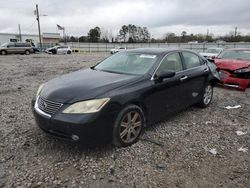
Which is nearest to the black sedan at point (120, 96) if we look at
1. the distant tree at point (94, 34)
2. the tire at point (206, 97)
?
the tire at point (206, 97)

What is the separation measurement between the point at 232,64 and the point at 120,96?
18.5 feet

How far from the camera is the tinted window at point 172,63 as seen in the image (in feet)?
14.2

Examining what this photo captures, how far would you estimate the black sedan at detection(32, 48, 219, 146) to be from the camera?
317 centimetres

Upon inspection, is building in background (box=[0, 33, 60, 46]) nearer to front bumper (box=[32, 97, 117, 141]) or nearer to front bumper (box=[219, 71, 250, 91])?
A: front bumper (box=[219, 71, 250, 91])

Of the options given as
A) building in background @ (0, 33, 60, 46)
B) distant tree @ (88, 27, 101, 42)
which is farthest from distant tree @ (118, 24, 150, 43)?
building in background @ (0, 33, 60, 46)

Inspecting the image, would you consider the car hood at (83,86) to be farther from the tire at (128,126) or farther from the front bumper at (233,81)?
the front bumper at (233,81)

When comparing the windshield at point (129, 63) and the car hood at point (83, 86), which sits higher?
the windshield at point (129, 63)

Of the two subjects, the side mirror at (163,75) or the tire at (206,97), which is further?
the tire at (206,97)

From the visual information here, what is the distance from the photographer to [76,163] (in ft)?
10.7

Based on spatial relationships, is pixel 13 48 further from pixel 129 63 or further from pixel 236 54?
pixel 129 63

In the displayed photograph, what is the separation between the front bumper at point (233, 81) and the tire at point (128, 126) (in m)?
4.95

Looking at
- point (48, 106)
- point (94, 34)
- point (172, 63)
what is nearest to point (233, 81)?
point (172, 63)

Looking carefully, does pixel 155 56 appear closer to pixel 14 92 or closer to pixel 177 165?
pixel 177 165

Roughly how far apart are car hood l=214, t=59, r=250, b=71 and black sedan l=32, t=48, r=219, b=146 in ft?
10.1
